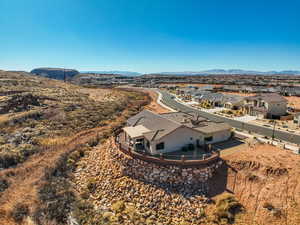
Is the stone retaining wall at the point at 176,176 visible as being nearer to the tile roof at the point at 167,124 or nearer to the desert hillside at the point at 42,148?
the tile roof at the point at 167,124

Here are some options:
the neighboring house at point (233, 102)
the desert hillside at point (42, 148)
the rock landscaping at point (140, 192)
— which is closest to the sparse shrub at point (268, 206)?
the rock landscaping at point (140, 192)

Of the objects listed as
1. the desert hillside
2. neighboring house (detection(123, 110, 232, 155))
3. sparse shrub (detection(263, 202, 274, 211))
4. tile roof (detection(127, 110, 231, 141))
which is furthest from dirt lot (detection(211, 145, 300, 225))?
the desert hillside

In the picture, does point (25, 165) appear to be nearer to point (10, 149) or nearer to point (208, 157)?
point (10, 149)

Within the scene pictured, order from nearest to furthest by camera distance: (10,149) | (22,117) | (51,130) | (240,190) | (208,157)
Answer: (240,190) < (208,157) < (10,149) < (51,130) < (22,117)

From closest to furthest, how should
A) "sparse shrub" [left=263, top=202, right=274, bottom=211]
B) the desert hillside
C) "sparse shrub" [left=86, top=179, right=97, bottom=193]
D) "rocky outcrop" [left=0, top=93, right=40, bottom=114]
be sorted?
"sparse shrub" [left=263, top=202, right=274, bottom=211] < the desert hillside < "sparse shrub" [left=86, top=179, right=97, bottom=193] < "rocky outcrop" [left=0, top=93, right=40, bottom=114]

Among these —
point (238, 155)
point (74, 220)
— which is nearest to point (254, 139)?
point (238, 155)

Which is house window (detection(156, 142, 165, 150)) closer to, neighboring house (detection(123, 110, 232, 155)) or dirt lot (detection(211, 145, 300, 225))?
neighboring house (detection(123, 110, 232, 155))
